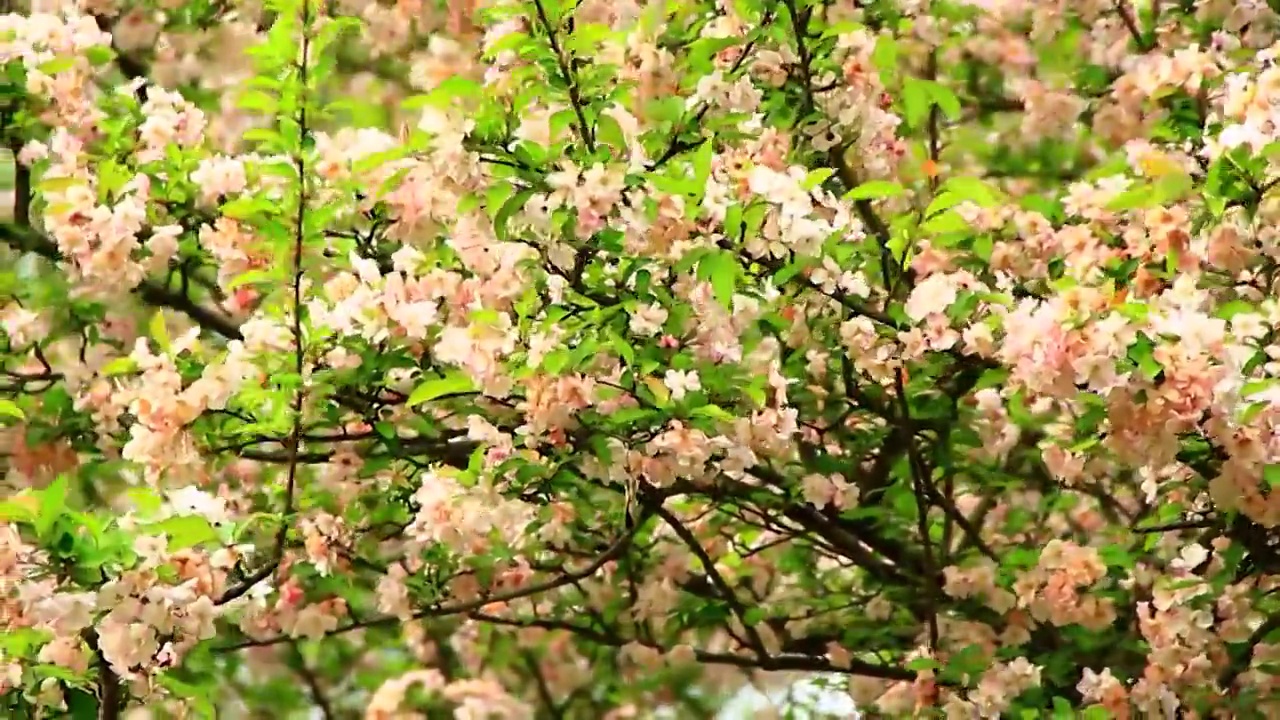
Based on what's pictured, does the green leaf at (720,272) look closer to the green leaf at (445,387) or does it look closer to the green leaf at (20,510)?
the green leaf at (445,387)

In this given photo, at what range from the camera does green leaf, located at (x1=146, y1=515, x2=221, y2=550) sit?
141cm

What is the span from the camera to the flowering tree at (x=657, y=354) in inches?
61.4

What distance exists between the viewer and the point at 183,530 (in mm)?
1421

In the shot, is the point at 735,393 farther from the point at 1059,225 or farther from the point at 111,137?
the point at 111,137

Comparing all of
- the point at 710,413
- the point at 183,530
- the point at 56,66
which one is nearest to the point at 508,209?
the point at 710,413

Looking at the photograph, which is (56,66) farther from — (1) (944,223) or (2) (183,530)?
(1) (944,223)

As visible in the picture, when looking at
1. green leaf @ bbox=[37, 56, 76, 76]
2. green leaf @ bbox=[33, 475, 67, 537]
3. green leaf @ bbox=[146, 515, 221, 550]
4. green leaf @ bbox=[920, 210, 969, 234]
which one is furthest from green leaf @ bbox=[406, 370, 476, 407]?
green leaf @ bbox=[37, 56, 76, 76]

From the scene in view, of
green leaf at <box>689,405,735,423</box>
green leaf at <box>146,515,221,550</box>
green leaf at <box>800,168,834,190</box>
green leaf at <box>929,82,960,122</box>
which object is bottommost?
green leaf at <box>146,515,221,550</box>

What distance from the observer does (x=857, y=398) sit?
2.09m

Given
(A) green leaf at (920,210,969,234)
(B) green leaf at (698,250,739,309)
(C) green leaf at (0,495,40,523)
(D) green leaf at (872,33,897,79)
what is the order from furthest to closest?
(D) green leaf at (872,33,897,79) < (A) green leaf at (920,210,969,234) < (B) green leaf at (698,250,739,309) < (C) green leaf at (0,495,40,523)

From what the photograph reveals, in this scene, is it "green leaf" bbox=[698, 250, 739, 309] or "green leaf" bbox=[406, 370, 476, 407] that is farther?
"green leaf" bbox=[406, 370, 476, 407]

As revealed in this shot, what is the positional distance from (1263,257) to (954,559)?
809mm

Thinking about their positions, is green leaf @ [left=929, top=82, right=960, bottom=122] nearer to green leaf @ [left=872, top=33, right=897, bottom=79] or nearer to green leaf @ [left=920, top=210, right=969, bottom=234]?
green leaf @ [left=872, top=33, right=897, bottom=79]

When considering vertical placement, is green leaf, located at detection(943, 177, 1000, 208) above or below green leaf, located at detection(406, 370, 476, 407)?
above
